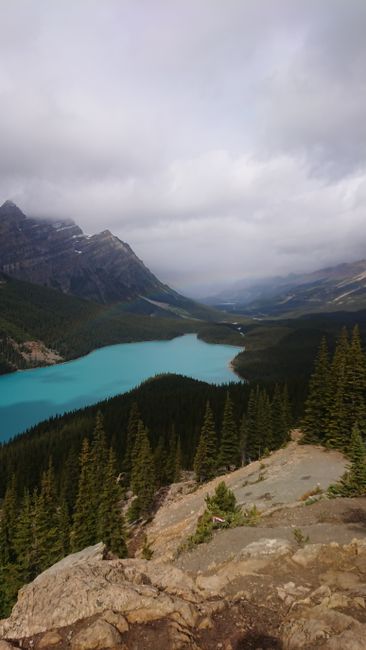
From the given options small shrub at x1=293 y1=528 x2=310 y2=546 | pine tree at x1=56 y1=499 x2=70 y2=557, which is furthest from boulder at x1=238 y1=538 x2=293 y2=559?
pine tree at x1=56 y1=499 x2=70 y2=557

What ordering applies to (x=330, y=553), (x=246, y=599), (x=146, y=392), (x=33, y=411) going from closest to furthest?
(x=246, y=599)
(x=330, y=553)
(x=146, y=392)
(x=33, y=411)

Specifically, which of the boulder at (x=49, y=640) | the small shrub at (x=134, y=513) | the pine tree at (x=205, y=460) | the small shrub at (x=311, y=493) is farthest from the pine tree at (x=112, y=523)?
the boulder at (x=49, y=640)

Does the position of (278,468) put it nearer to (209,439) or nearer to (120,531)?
(120,531)

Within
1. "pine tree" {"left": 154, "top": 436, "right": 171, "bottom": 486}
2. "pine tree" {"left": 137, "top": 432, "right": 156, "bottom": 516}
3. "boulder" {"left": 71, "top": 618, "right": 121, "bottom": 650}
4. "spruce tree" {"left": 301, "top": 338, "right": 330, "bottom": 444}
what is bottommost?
"pine tree" {"left": 154, "top": 436, "right": 171, "bottom": 486}

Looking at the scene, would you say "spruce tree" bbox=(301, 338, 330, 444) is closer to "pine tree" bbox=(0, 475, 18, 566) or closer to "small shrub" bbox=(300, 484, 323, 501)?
"small shrub" bbox=(300, 484, 323, 501)

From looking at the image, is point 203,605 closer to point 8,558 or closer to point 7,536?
point 8,558

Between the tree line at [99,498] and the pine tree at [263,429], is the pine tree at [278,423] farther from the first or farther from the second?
the pine tree at [263,429]

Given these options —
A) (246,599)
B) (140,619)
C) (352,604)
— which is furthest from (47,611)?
(352,604)

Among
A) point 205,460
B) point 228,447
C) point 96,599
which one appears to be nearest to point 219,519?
point 96,599
